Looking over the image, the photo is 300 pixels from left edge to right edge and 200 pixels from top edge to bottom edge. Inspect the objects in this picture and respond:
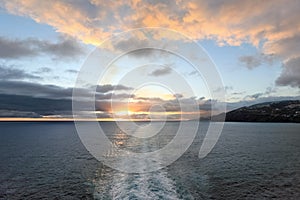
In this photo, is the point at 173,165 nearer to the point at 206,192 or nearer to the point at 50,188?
the point at 206,192

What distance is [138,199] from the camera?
84.3ft

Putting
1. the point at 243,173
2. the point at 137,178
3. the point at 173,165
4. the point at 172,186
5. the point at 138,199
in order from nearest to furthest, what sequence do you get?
the point at 138,199, the point at 172,186, the point at 137,178, the point at 243,173, the point at 173,165

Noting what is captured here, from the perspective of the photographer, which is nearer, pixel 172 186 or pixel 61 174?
pixel 172 186

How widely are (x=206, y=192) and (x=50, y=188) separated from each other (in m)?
21.0

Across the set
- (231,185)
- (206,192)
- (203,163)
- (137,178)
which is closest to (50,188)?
(137,178)

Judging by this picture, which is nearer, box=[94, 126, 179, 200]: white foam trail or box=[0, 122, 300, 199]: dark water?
box=[94, 126, 179, 200]: white foam trail

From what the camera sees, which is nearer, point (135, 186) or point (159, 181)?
point (135, 186)

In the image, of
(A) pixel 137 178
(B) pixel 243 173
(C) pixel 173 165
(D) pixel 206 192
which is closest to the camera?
(D) pixel 206 192

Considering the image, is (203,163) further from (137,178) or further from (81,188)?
(81,188)

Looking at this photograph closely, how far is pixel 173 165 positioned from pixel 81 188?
19.5 m

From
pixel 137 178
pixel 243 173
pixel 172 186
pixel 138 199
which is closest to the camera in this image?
pixel 138 199

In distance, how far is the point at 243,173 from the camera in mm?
39156

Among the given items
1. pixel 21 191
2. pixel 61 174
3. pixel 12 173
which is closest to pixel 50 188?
pixel 21 191

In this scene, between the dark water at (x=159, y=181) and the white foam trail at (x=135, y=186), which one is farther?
the dark water at (x=159, y=181)
